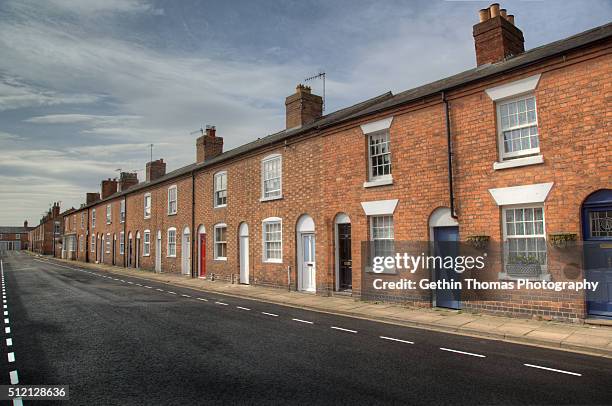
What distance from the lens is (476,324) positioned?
399 inches

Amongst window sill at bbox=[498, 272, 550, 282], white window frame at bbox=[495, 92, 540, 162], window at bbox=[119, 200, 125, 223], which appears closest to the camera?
window sill at bbox=[498, 272, 550, 282]

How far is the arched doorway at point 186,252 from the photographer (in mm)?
26984

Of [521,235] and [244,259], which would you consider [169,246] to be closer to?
[244,259]

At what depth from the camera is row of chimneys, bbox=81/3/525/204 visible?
1368cm

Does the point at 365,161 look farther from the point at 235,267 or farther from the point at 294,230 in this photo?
the point at 235,267

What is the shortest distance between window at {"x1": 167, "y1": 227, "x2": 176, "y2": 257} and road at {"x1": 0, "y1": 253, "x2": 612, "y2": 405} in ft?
54.6

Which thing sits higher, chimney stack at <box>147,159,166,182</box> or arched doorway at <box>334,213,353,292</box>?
chimney stack at <box>147,159,166,182</box>

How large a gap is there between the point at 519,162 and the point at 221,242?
1633cm

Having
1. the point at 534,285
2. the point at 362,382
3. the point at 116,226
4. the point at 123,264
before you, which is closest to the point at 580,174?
the point at 534,285

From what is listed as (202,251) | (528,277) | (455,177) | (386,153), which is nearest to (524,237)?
(528,277)

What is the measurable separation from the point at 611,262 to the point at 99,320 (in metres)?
12.7

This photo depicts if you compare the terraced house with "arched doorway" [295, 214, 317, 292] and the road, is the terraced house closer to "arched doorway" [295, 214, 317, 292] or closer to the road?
"arched doorway" [295, 214, 317, 292]

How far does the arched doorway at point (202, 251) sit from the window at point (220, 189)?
7.89ft

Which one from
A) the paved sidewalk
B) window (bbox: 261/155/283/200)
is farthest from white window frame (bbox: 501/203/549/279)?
window (bbox: 261/155/283/200)
